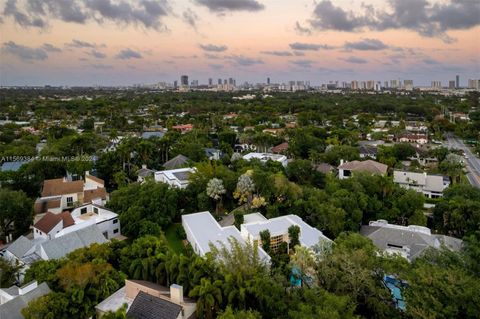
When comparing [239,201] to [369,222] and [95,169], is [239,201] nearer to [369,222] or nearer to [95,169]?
[369,222]

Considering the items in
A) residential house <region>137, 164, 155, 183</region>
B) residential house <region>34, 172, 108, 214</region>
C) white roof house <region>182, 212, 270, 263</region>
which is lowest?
white roof house <region>182, 212, 270, 263</region>

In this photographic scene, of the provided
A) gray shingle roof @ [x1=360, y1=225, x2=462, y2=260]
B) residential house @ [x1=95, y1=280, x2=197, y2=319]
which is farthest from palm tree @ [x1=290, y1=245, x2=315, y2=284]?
gray shingle roof @ [x1=360, y1=225, x2=462, y2=260]

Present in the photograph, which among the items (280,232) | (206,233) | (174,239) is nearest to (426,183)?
(280,232)

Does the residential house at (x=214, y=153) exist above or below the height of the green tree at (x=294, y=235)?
above

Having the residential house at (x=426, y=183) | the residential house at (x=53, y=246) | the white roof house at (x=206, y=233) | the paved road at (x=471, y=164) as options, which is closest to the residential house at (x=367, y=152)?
the residential house at (x=426, y=183)

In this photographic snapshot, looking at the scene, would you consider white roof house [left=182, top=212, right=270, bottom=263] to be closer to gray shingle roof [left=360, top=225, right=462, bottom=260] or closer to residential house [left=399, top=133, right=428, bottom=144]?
gray shingle roof [left=360, top=225, right=462, bottom=260]

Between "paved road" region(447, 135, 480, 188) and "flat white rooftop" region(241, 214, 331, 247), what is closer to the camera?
"flat white rooftop" region(241, 214, 331, 247)

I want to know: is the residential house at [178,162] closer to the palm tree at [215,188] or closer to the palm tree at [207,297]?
the palm tree at [215,188]
